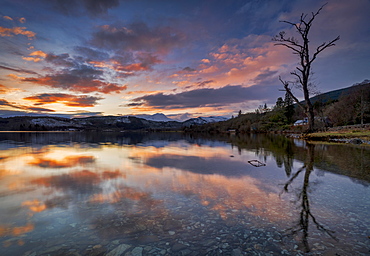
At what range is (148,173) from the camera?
1133 cm

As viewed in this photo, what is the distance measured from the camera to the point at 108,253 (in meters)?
4.02

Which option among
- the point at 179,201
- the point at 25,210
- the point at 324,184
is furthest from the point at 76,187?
the point at 324,184

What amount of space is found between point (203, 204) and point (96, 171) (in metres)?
8.11

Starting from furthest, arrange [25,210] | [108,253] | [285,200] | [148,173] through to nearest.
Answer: [148,173], [285,200], [25,210], [108,253]

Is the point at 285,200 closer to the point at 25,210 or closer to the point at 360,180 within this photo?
the point at 360,180

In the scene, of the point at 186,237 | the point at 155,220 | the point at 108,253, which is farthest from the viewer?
the point at 155,220

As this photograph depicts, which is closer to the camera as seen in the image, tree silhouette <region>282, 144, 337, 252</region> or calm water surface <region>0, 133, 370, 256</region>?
calm water surface <region>0, 133, 370, 256</region>

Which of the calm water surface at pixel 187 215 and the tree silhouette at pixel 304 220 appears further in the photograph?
the tree silhouette at pixel 304 220

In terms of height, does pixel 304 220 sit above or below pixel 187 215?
below

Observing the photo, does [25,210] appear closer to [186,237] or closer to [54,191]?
[54,191]

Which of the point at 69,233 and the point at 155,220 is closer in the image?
the point at 69,233

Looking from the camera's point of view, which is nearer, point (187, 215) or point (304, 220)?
point (304, 220)

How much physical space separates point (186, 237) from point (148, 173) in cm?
713

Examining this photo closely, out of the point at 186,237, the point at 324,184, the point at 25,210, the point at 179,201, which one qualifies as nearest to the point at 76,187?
the point at 25,210
